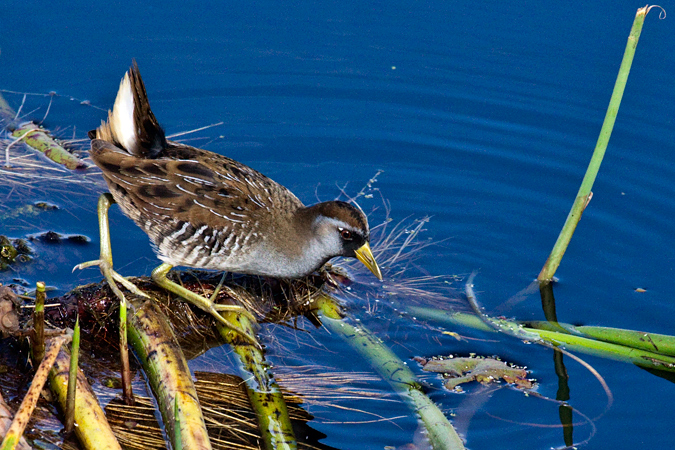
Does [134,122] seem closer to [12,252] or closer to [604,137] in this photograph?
[12,252]

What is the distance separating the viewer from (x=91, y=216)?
5.32 m

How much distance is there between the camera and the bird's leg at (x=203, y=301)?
157 inches

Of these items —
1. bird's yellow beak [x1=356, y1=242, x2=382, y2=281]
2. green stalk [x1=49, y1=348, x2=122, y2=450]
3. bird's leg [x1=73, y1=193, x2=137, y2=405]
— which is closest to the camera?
green stalk [x1=49, y1=348, x2=122, y2=450]

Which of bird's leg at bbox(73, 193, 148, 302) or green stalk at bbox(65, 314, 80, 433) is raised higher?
bird's leg at bbox(73, 193, 148, 302)

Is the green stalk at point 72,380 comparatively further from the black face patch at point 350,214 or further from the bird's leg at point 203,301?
the black face patch at point 350,214

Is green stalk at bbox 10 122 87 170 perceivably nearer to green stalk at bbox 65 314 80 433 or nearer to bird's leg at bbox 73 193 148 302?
bird's leg at bbox 73 193 148 302

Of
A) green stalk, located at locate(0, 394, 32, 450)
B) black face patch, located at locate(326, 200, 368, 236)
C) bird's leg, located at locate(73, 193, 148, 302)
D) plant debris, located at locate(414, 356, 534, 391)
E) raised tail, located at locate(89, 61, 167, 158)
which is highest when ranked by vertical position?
raised tail, located at locate(89, 61, 167, 158)

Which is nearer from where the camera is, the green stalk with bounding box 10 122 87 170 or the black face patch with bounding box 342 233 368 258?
the black face patch with bounding box 342 233 368 258

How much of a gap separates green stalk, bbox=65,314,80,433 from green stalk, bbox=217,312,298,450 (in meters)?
0.88

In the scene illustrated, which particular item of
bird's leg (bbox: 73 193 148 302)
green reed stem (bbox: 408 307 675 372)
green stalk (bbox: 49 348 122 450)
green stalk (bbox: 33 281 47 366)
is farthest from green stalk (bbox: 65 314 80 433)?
green reed stem (bbox: 408 307 675 372)

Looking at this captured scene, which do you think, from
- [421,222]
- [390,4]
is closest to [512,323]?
[421,222]

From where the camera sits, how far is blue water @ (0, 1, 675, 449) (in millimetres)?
5043

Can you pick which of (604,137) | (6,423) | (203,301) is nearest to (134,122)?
(203,301)

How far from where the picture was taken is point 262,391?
3.73 meters
